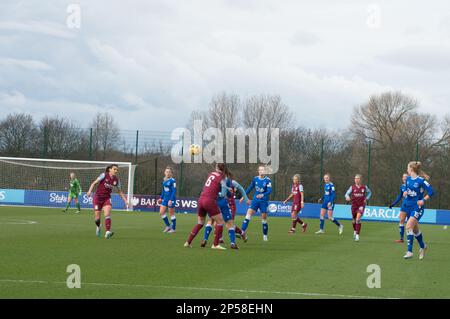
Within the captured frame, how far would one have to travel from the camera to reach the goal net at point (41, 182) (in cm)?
4328

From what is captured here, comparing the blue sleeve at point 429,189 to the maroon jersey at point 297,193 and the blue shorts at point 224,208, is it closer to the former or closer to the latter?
A: the blue shorts at point 224,208

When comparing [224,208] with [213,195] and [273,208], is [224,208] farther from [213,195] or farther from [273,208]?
[273,208]

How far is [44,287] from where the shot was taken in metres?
9.86

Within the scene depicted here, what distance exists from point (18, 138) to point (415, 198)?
41162mm

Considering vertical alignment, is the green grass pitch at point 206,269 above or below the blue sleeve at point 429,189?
below

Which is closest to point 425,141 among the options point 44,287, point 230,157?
point 230,157

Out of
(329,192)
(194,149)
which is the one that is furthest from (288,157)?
(329,192)

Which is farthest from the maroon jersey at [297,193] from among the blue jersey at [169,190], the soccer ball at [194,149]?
the soccer ball at [194,149]

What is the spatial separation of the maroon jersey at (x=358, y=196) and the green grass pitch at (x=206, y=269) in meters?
3.06

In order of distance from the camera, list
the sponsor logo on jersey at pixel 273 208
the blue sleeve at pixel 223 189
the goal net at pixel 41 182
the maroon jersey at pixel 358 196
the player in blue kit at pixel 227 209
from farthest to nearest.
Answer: the sponsor logo on jersey at pixel 273 208 < the goal net at pixel 41 182 < the maroon jersey at pixel 358 196 < the player in blue kit at pixel 227 209 < the blue sleeve at pixel 223 189

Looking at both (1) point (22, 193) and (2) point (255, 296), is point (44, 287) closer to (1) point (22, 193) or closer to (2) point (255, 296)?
(2) point (255, 296)

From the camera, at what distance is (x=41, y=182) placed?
44.4m

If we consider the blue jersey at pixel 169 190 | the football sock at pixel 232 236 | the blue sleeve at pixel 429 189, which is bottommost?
the football sock at pixel 232 236
